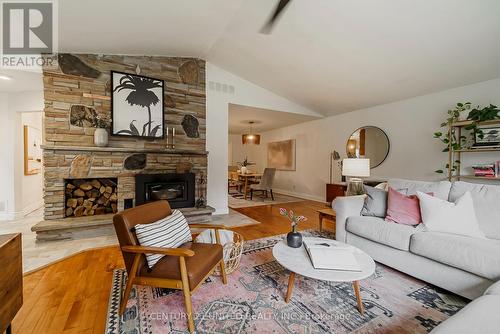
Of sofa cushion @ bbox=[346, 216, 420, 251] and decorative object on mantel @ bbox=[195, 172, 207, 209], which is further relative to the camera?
decorative object on mantel @ bbox=[195, 172, 207, 209]

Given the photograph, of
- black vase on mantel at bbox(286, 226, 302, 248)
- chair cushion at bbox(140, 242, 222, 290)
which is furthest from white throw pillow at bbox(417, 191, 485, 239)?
chair cushion at bbox(140, 242, 222, 290)

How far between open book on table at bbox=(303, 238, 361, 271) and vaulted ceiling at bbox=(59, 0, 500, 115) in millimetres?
2433

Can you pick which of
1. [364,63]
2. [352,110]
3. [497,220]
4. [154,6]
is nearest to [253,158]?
[352,110]

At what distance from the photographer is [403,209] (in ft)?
7.27

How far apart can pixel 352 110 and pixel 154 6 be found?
4248mm

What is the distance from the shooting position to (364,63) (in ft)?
10.6

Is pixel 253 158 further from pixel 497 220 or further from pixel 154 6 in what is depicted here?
pixel 497 220

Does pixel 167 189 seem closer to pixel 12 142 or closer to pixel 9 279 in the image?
pixel 9 279

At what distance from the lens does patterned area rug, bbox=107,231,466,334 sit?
141cm

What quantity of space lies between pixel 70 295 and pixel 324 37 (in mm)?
3808

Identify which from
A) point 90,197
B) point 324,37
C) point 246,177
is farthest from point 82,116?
point 246,177

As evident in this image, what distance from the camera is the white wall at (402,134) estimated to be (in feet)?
11.0

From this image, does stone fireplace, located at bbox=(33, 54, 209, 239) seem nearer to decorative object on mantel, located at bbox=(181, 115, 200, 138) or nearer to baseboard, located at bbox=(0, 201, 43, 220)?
decorative object on mantel, located at bbox=(181, 115, 200, 138)

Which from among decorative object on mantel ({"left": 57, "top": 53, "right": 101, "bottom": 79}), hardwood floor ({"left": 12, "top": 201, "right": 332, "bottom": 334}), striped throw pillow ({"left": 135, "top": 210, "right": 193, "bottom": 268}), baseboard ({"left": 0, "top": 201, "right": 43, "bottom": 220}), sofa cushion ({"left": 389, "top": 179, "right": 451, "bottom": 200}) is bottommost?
hardwood floor ({"left": 12, "top": 201, "right": 332, "bottom": 334})
